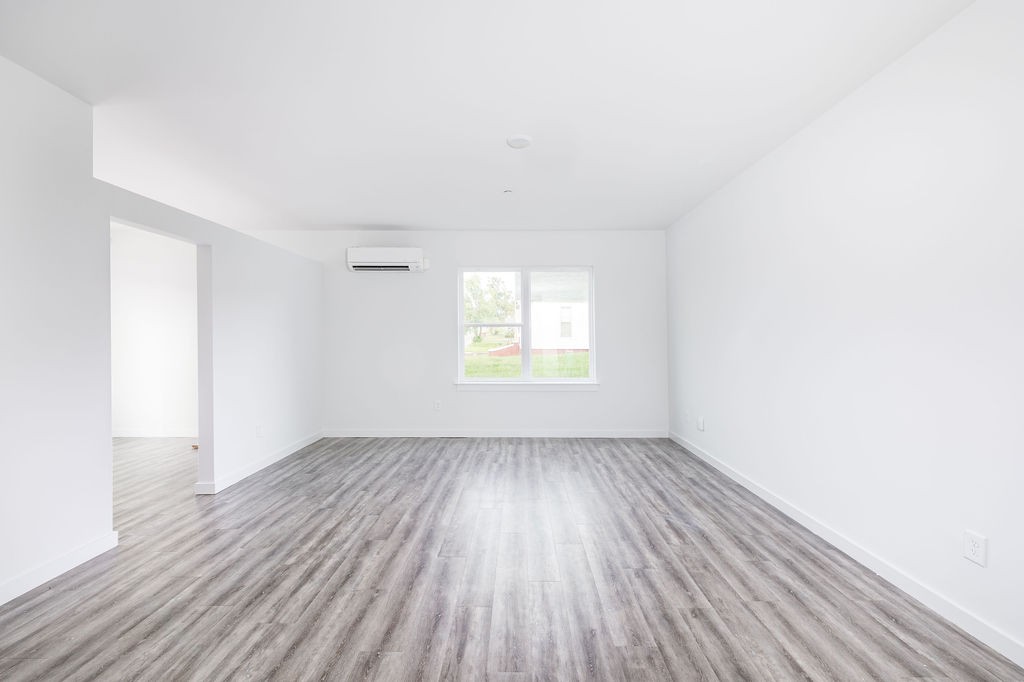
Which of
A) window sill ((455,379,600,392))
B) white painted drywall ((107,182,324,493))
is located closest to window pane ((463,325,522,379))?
window sill ((455,379,600,392))

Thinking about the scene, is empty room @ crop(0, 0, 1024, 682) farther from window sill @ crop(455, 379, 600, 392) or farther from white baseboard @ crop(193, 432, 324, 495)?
window sill @ crop(455, 379, 600, 392)

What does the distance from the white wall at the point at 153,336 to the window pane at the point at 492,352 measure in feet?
11.4

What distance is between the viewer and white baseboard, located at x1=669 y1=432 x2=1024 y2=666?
1661 mm

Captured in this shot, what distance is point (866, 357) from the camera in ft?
7.64

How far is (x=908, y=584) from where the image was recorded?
207cm

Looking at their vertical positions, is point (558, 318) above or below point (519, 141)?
below

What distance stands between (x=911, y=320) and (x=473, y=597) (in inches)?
96.3

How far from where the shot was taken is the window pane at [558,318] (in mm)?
5582

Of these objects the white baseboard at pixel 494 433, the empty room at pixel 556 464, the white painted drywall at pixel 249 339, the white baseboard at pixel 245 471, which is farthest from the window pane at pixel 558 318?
→ the white baseboard at pixel 245 471

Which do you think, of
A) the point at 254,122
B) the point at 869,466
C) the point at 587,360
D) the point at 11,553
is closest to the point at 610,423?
the point at 587,360

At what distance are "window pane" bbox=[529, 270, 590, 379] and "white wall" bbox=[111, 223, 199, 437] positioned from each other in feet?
14.2

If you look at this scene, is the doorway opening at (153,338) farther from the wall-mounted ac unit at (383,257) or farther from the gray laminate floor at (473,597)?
the gray laminate floor at (473,597)

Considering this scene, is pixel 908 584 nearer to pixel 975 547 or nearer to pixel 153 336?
pixel 975 547

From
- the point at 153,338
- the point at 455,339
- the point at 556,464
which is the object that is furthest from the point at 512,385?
the point at 153,338
